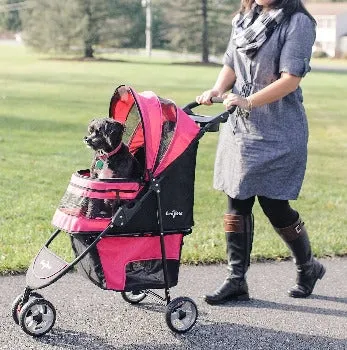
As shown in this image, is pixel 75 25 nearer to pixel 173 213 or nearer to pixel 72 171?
pixel 72 171

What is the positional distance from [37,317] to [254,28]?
6.20 feet

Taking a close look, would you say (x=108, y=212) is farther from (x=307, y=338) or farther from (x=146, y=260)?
(x=307, y=338)

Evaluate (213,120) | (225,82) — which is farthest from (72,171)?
(213,120)

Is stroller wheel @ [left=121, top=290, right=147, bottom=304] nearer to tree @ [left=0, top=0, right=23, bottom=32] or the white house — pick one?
the white house

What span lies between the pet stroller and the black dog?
0.23 feet

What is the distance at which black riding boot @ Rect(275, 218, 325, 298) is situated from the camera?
448 centimetres

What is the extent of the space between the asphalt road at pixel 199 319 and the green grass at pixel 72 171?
1.65ft

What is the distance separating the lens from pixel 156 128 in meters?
3.71

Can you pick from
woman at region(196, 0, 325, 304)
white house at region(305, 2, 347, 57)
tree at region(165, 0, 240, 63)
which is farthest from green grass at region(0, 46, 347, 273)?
white house at region(305, 2, 347, 57)

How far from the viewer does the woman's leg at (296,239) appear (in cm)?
435

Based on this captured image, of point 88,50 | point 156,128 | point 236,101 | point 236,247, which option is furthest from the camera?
point 88,50

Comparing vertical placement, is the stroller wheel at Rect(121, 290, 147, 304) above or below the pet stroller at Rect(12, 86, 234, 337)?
below

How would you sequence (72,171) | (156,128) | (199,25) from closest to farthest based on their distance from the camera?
(156,128), (72,171), (199,25)

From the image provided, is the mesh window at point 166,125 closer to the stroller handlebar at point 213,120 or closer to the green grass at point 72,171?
the stroller handlebar at point 213,120
